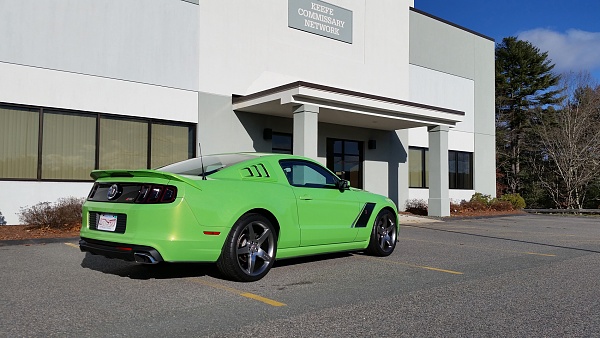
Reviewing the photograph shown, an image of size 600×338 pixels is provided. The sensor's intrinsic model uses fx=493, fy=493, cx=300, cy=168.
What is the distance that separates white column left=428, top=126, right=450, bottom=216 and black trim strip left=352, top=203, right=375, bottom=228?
432 inches

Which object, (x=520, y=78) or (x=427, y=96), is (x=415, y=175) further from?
(x=520, y=78)

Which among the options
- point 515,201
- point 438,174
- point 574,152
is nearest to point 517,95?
point 574,152

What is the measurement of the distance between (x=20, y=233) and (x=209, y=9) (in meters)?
8.26

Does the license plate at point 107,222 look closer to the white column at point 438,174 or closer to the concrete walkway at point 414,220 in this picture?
the concrete walkway at point 414,220

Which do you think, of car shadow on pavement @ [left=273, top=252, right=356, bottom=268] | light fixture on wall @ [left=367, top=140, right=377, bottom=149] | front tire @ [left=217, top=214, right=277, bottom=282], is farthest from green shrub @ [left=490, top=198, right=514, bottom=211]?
front tire @ [left=217, top=214, right=277, bottom=282]

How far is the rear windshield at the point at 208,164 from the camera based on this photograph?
603 cm

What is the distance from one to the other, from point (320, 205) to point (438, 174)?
40.1 feet

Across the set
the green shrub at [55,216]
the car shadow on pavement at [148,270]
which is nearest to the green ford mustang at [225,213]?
the car shadow on pavement at [148,270]

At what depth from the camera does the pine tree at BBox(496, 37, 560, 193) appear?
44125 millimetres

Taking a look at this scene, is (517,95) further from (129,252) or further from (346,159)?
(129,252)

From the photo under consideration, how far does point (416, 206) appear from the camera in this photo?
64.7ft

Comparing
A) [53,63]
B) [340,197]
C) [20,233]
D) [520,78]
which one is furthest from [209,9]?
[520,78]

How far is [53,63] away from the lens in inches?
490

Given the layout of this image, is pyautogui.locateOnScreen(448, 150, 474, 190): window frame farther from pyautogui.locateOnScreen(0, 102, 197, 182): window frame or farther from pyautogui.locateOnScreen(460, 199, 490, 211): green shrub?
pyautogui.locateOnScreen(0, 102, 197, 182): window frame
